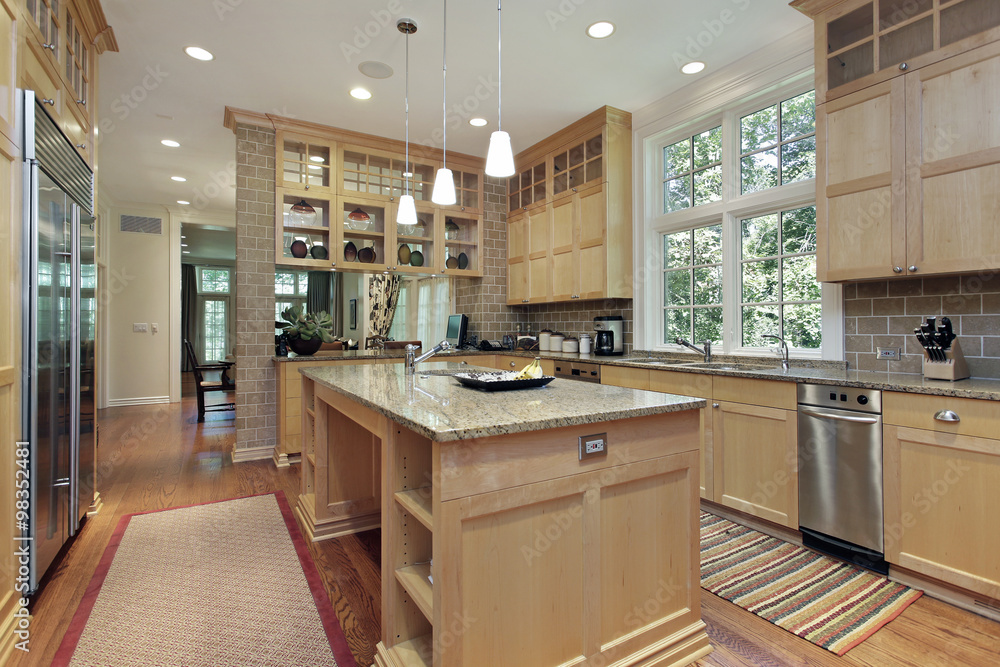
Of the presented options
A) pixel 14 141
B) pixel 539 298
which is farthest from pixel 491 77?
pixel 14 141

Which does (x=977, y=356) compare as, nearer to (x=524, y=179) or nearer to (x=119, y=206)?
(x=524, y=179)

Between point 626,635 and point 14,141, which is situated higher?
point 14,141

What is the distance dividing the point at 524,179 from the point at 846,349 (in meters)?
3.38

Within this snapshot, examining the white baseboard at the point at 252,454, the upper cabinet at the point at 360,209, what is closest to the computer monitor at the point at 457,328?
the upper cabinet at the point at 360,209

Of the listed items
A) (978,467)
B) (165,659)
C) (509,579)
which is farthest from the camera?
(978,467)

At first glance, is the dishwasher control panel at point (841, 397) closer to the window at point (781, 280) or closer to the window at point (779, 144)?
the window at point (781, 280)

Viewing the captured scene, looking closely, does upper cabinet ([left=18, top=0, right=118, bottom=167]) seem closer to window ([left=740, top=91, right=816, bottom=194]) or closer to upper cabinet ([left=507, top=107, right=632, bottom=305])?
upper cabinet ([left=507, top=107, right=632, bottom=305])

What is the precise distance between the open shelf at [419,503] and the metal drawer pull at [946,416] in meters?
2.00

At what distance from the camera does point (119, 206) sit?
22.2ft

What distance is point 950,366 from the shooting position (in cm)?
219

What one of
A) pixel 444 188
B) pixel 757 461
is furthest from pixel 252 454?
pixel 757 461

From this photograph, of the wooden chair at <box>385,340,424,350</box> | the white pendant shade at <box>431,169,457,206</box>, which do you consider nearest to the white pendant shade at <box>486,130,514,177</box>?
the white pendant shade at <box>431,169,457,206</box>

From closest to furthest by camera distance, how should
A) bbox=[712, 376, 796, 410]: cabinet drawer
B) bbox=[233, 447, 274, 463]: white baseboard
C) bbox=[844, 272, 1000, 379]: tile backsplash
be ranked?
bbox=[844, 272, 1000, 379]: tile backsplash < bbox=[712, 376, 796, 410]: cabinet drawer < bbox=[233, 447, 274, 463]: white baseboard

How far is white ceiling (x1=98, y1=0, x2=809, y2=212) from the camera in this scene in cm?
278
